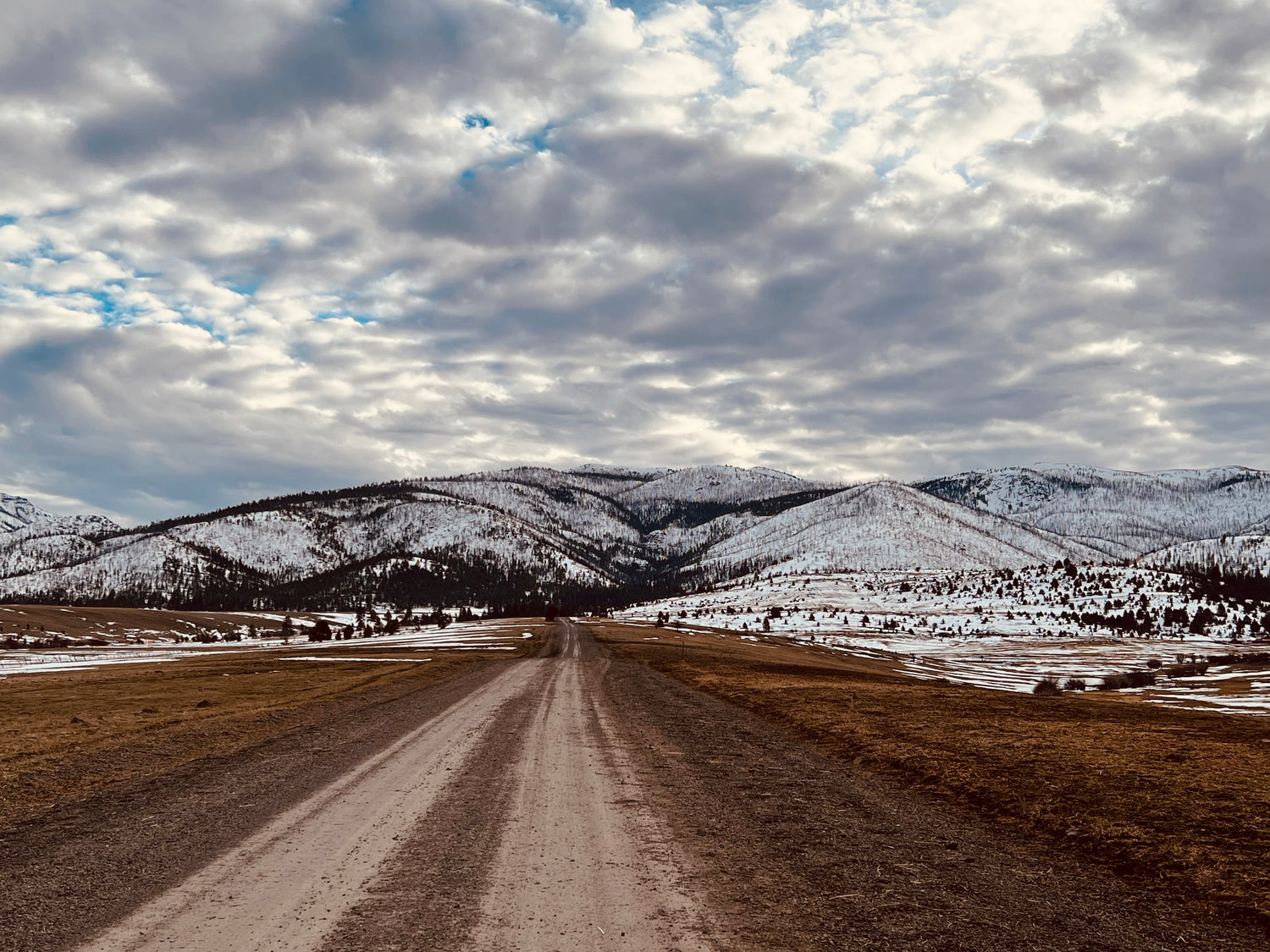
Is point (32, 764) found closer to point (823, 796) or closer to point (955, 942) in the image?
point (823, 796)

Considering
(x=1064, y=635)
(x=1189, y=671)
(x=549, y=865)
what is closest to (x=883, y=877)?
(x=549, y=865)

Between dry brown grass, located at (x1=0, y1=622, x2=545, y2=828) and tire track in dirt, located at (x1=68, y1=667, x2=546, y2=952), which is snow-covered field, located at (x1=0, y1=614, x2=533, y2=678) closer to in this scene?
dry brown grass, located at (x1=0, y1=622, x2=545, y2=828)

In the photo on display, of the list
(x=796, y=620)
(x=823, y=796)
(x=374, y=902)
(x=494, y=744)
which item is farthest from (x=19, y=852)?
(x=796, y=620)

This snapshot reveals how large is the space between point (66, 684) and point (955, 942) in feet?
190

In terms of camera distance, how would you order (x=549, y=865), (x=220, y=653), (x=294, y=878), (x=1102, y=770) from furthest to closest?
(x=220, y=653), (x=1102, y=770), (x=549, y=865), (x=294, y=878)

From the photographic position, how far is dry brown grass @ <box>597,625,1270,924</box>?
9.55m

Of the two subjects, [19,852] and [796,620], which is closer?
[19,852]

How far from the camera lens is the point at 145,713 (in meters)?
27.6

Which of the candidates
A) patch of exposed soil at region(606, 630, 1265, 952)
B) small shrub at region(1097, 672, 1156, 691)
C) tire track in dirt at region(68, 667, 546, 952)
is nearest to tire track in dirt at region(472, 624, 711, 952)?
patch of exposed soil at region(606, 630, 1265, 952)

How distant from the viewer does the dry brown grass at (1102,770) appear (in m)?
9.55

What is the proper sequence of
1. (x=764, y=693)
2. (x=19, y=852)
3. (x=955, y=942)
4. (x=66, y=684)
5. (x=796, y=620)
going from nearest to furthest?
1. (x=955, y=942)
2. (x=19, y=852)
3. (x=764, y=693)
4. (x=66, y=684)
5. (x=796, y=620)

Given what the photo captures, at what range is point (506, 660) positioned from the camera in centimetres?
6575

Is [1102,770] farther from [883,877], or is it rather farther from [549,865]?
[549,865]

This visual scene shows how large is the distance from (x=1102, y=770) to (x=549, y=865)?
11526mm
